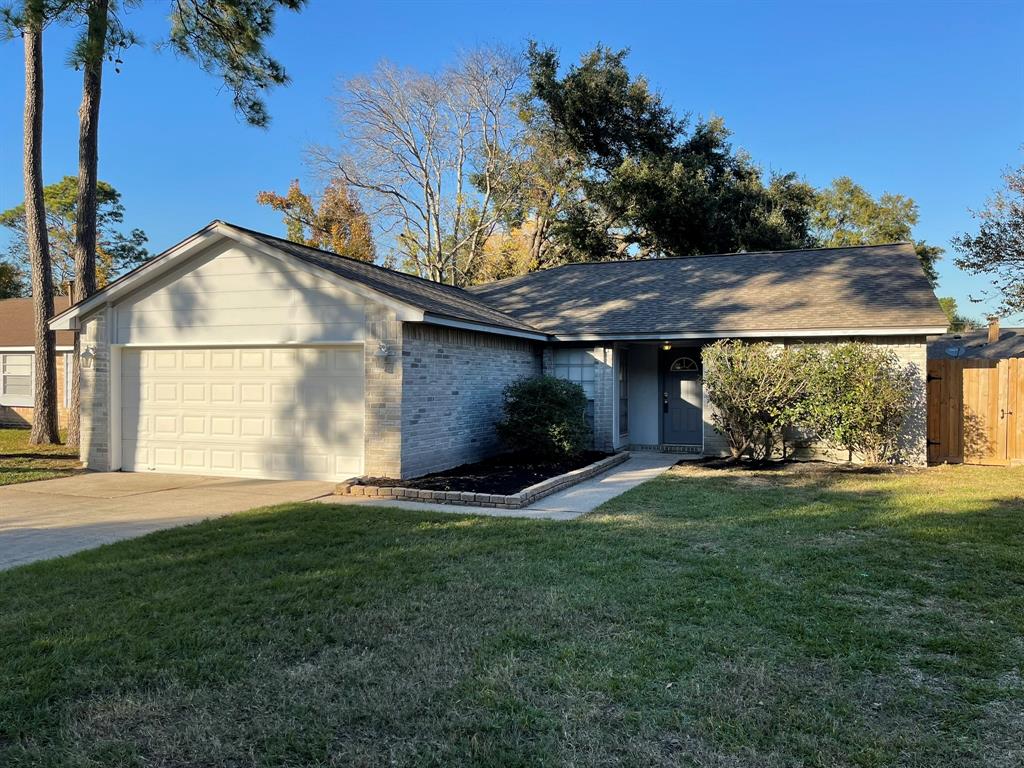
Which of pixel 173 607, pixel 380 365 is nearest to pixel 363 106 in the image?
pixel 380 365

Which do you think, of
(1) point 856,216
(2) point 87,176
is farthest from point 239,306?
(1) point 856,216

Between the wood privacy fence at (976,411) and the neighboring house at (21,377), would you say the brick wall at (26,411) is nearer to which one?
the neighboring house at (21,377)

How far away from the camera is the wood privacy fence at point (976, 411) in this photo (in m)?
12.5

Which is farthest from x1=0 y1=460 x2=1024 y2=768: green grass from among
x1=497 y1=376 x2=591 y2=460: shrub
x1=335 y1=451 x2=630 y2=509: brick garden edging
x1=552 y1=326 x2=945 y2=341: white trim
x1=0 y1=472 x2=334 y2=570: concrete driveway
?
x1=552 y1=326 x2=945 y2=341: white trim

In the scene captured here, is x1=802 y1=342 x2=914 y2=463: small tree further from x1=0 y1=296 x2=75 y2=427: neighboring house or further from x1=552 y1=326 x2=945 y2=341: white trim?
x1=0 y1=296 x2=75 y2=427: neighboring house

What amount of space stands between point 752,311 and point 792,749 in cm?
1183

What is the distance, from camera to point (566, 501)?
900 cm

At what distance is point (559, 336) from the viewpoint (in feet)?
46.4

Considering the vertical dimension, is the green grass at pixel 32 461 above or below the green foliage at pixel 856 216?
below

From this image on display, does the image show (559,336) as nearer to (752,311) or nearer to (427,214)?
(752,311)

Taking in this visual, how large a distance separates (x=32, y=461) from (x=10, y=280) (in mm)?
36028

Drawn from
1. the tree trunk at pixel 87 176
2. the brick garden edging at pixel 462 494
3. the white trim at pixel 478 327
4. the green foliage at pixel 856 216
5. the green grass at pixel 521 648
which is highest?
the green foliage at pixel 856 216

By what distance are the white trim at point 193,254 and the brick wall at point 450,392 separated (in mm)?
482

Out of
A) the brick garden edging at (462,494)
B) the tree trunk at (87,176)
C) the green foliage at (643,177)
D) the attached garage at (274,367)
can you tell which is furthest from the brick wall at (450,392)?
the green foliage at (643,177)
